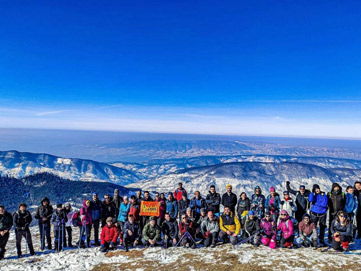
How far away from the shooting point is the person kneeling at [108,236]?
635 inches

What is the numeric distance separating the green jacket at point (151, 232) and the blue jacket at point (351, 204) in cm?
1424

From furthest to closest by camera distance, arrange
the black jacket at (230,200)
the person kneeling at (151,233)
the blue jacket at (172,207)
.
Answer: the black jacket at (230,200), the blue jacket at (172,207), the person kneeling at (151,233)

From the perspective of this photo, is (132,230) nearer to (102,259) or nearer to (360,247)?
(102,259)

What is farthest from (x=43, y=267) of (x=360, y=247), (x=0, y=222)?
(x=360, y=247)

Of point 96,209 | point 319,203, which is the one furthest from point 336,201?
point 96,209

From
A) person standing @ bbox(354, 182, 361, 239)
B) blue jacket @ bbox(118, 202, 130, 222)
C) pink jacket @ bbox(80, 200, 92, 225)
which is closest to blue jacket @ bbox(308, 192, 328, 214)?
person standing @ bbox(354, 182, 361, 239)

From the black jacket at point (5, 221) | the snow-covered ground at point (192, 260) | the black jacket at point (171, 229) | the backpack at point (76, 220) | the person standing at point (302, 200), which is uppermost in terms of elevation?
the person standing at point (302, 200)

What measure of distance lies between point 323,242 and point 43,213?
20562 millimetres

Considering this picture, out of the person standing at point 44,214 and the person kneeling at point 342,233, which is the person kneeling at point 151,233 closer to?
the person standing at point 44,214

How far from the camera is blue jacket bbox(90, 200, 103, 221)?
57.5 feet

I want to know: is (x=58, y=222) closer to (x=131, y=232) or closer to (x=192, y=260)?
(x=131, y=232)

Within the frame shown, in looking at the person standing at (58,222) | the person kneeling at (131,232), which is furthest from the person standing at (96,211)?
the person kneeling at (131,232)

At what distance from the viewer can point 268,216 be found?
15.5m

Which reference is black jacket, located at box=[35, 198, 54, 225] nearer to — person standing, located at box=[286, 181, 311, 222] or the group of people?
the group of people
